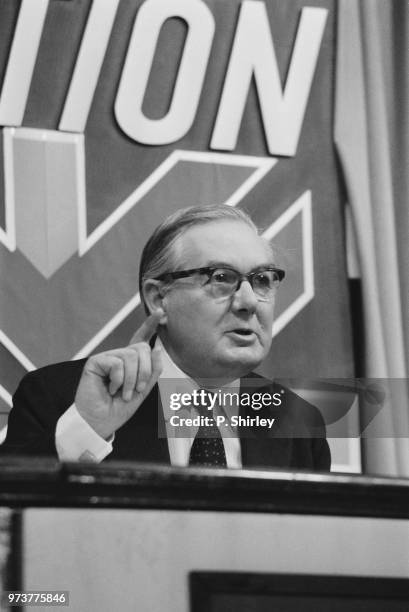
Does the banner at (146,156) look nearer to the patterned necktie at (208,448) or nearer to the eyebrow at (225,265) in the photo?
the eyebrow at (225,265)

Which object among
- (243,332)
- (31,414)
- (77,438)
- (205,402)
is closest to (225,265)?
(243,332)

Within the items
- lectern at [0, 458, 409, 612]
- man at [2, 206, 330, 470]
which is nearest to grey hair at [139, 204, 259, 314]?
man at [2, 206, 330, 470]

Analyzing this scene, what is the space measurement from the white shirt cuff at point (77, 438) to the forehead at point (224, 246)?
19.3 inches

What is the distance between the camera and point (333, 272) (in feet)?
6.61

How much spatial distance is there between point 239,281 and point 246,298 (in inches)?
1.3

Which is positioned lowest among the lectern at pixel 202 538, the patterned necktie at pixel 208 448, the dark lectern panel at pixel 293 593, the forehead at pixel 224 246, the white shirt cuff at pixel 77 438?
the dark lectern panel at pixel 293 593

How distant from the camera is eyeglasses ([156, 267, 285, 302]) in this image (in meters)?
1.54

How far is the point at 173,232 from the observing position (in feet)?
5.44

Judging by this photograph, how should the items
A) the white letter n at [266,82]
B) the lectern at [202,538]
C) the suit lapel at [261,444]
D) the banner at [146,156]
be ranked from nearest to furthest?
the lectern at [202,538]
the suit lapel at [261,444]
the banner at [146,156]
the white letter n at [266,82]

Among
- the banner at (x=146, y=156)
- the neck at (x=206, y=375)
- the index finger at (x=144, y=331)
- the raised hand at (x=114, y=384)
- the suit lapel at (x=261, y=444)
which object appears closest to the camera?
the raised hand at (x=114, y=384)

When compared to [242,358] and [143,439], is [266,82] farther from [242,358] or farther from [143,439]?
[143,439]

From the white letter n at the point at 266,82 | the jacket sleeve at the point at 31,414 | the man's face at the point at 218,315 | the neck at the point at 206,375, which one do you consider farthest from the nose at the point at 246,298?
the white letter n at the point at 266,82

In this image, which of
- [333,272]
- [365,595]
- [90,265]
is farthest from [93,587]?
[333,272]

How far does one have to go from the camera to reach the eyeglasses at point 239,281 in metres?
1.54
